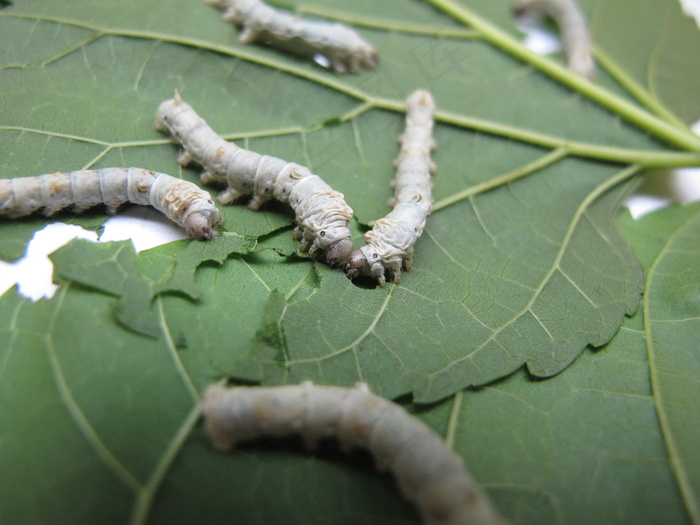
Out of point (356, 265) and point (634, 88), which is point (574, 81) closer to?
point (634, 88)

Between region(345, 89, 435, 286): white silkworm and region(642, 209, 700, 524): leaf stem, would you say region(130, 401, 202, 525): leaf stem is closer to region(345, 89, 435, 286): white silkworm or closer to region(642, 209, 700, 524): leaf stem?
region(345, 89, 435, 286): white silkworm

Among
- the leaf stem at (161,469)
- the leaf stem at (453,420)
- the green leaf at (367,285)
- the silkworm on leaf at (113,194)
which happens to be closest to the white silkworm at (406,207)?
the green leaf at (367,285)

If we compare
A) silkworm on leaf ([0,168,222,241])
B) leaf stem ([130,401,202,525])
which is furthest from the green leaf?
silkworm on leaf ([0,168,222,241])

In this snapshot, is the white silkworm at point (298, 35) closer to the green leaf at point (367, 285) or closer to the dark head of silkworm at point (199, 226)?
the green leaf at point (367, 285)

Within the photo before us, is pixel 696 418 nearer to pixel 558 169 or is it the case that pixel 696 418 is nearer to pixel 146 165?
pixel 558 169

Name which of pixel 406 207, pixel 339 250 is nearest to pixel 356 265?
pixel 339 250

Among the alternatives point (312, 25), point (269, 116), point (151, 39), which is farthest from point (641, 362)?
point (151, 39)

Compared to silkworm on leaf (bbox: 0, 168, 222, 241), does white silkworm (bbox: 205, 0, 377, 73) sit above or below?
above
